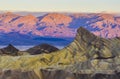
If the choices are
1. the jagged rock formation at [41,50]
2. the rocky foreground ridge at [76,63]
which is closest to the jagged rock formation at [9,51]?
the jagged rock formation at [41,50]

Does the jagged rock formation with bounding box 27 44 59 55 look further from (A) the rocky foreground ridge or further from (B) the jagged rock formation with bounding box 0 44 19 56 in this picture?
(A) the rocky foreground ridge

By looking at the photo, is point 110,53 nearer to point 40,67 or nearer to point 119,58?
point 119,58

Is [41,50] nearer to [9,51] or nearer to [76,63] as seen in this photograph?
[9,51]

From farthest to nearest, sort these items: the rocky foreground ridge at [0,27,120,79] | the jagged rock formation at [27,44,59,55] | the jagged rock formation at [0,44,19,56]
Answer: the jagged rock formation at [27,44,59,55] → the jagged rock formation at [0,44,19,56] → the rocky foreground ridge at [0,27,120,79]

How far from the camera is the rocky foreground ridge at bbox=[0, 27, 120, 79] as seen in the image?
6644cm

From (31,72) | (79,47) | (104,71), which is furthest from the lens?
(79,47)

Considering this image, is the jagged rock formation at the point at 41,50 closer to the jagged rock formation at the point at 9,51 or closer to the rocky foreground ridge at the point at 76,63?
the jagged rock formation at the point at 9,51

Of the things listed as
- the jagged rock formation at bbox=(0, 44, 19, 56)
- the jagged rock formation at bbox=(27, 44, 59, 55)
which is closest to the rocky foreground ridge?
the jagged rock formation at bbox=(0, 44, 19, 56)

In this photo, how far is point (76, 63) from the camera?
70812mm

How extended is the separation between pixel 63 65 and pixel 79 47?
6.16 m

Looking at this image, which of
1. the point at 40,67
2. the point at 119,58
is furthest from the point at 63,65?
the point at 119,58

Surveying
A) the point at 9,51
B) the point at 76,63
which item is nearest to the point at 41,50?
the point at 9,51

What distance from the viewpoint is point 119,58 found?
69.7 meters

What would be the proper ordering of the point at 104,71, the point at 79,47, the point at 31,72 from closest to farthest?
the point at 104,71 → the point at 31,72 → the point at 79,47
